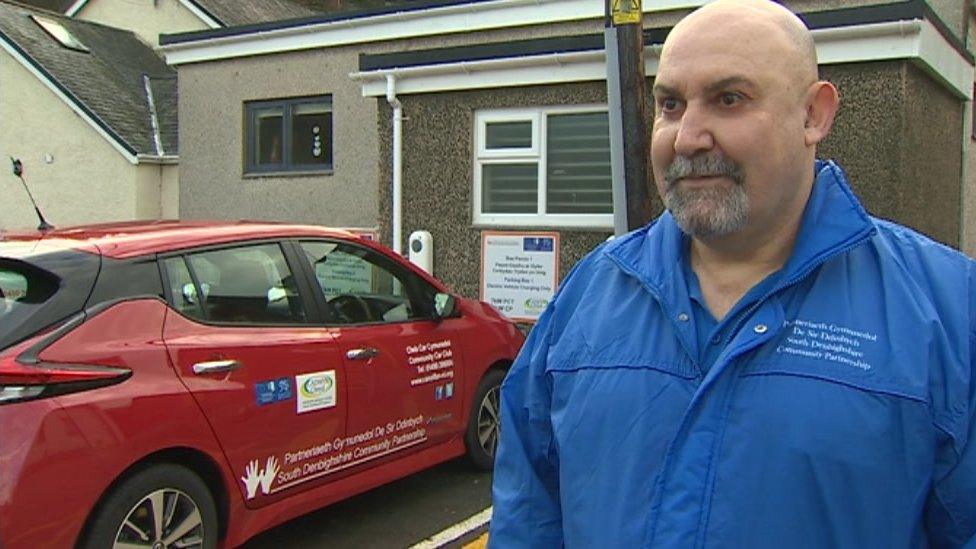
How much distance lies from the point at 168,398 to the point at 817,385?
2784 millimetres

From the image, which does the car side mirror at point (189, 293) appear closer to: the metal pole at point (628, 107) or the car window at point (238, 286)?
the car window at point (238, 286)

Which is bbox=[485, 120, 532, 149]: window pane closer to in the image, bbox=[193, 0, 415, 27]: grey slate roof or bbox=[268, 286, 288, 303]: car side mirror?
bbox=[268, 286, 288, 303]: car side mirror

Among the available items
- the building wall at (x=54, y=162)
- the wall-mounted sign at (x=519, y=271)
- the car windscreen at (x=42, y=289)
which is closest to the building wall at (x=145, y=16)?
the building wall at (x=54, y=162)

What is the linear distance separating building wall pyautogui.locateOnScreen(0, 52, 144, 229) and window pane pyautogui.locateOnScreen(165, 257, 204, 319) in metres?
13.0

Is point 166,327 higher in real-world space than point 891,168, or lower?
lower

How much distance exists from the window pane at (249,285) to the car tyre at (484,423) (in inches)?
58.5

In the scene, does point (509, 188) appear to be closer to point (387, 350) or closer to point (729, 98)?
point (387, 350)

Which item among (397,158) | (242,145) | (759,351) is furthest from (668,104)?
(242,145)

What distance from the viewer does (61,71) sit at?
16.6 metres

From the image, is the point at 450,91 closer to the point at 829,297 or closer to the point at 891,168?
the point at 891,168

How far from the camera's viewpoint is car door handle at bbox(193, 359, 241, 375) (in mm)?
3658

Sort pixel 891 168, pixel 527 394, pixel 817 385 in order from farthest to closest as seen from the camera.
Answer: pixel 891 168 → pixel 527 394 → pixel 817 385

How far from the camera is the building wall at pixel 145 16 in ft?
62.5

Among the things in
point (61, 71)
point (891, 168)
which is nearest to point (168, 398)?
point (891, 168)
